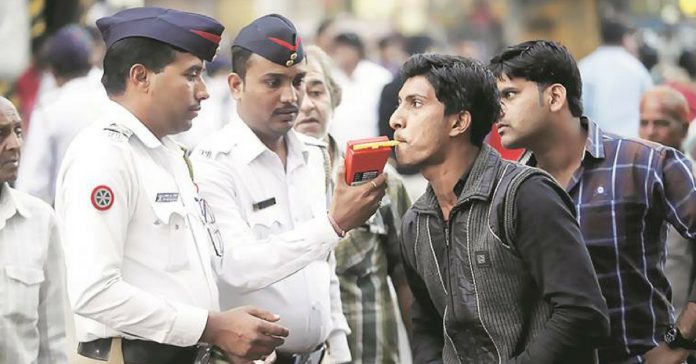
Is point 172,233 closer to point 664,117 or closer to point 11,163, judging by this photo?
point 11,163

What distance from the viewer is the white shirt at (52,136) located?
865 cm

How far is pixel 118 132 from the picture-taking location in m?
4.60

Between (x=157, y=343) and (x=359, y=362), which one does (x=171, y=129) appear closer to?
(x=157, y=343)

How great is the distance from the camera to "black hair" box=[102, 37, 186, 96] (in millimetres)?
4746

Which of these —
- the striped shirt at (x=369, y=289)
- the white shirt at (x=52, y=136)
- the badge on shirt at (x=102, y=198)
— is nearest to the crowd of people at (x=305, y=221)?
the badge on shirt at (x=102, y=198)

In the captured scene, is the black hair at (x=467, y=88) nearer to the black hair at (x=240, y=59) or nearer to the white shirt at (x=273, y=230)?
the white shirt at (x=273, y=230)

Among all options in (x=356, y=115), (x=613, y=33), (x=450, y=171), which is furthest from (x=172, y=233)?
(x=613, y=33)

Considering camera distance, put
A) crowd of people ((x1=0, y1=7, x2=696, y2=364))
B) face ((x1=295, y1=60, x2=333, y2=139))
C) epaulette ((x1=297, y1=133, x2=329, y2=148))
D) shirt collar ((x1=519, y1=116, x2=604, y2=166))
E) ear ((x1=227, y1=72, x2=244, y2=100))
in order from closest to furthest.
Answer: crowd of people ((x1=0, y1=7, x2=696, y2=364)) < shirt collar ((x1=519, y1=116, x2=604, y2=166)) < ear ((x1=227, y1=72, x2=244, y2=100)) < epaulette ((x1=297, y1=133, x2=329, y2=148)) < face ((x1=295, y1=60, x2=333, y2=139))

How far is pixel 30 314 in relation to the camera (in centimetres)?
499

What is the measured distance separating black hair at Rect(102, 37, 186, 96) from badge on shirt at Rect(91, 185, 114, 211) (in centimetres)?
51

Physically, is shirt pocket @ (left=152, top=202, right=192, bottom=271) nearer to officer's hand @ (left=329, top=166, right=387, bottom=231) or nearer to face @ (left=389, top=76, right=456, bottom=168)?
officer's hand @ (left=329, top=166, right=387, bottom=231)

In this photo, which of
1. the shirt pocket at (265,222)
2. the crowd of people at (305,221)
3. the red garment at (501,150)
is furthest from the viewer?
the red garment at (501,150)

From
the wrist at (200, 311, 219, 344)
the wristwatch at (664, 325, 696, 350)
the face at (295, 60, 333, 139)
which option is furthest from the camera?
the face at (295, 60, 333, 139)

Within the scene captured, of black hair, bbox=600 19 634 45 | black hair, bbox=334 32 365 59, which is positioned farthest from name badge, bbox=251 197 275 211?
black hair, bbox=334 32 365 59
